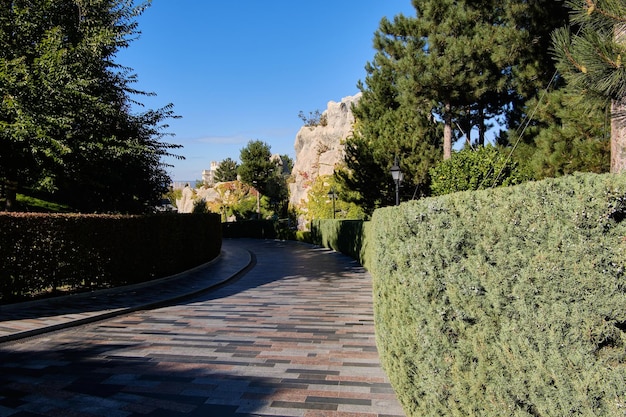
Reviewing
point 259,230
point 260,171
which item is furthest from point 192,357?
point 260,171

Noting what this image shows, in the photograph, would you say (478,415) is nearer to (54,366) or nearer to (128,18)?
(54,366)

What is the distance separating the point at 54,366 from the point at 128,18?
42.9ft

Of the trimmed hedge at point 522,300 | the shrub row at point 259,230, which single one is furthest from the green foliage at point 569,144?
the shrub row at point 259,230

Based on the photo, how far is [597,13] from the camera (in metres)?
3.99

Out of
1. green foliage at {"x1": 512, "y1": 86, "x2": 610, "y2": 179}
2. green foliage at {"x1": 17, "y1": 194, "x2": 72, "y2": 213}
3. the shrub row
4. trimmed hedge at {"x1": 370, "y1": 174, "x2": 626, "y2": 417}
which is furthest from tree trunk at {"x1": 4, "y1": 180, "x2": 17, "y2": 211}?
the shrub row

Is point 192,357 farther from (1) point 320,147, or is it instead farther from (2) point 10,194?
(1) point 320,147

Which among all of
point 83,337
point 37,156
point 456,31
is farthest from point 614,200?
point 456,31

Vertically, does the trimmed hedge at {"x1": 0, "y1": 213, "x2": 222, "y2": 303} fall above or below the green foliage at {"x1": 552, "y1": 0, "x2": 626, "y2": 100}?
below

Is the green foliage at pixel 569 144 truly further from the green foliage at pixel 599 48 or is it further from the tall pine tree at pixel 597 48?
the green foliage at pixel 599 48

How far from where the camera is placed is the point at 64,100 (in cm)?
1060

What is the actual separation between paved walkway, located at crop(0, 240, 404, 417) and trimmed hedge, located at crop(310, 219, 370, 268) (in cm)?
752

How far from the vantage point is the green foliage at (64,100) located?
33.2 feet

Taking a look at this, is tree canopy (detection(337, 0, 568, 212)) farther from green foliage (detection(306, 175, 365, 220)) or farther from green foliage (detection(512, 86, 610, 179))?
green foliage (detection(306, 175, 365, 220))

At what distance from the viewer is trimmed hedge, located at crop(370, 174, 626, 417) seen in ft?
5.17
